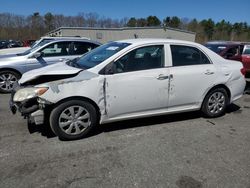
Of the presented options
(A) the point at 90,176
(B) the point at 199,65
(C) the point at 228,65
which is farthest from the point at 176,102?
(A) the point at 90,176

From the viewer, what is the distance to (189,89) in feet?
15.0

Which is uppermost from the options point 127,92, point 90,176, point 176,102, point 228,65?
point 228,65

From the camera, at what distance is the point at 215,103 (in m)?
5.01

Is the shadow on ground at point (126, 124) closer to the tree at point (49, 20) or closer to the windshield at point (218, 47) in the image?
the windshield at point (218, 47)

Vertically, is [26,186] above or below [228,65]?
below

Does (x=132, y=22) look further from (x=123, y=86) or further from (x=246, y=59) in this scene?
(x=123, y=86)

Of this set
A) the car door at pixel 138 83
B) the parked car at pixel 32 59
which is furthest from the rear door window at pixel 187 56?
the parked car at pixel 32 59

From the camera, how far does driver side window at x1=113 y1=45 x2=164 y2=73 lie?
403 centimetres

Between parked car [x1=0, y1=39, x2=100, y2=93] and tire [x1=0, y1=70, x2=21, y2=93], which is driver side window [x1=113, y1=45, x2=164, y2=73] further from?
tire [x1=0, y1=70, x2=21, y2=93]

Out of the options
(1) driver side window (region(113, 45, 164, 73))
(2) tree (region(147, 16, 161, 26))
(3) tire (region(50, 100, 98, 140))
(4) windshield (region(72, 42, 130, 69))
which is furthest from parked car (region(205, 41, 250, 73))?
(2) tree (region(147, 16, 161, 26))

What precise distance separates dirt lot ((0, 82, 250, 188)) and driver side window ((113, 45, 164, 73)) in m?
1.13

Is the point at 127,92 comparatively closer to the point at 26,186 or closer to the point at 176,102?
the point at 176,102

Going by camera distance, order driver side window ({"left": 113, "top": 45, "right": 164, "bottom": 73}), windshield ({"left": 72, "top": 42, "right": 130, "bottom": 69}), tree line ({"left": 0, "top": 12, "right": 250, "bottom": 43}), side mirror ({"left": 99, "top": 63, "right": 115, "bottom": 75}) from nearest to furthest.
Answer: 1. side mirror ({"left": 99, "top": 63, "right": 115, "bottom": 75})
2. driver side window ({"left": 113, "top": 45, "right": 164, "bottom": 73})
3. windshield ({"left": 72, "top": 42, "right": 130, "bottom": 69})
4. tree line ({"left": 0, "top": 12, "right": 250, "bottom": 43})

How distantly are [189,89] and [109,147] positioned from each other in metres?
1.90
